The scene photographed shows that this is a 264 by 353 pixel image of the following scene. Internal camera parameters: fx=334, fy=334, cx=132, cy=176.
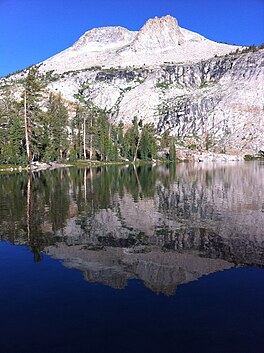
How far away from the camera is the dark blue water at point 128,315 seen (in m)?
9.56

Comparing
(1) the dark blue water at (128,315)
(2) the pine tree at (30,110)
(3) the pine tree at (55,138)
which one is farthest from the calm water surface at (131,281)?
(3) the pine tree at (55,138)

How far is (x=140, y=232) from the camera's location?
886 inches

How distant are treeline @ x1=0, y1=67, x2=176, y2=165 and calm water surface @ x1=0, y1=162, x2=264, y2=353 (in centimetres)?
5846

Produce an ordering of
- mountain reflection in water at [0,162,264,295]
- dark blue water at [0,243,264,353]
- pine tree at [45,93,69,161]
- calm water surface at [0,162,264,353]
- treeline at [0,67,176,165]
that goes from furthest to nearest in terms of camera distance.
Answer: pine tree at [45,93,69,161] < treeline at [0,67,176,165] < mountain reflection in water at [0,162,264,295] < calm water surface at [0,162,264,353] < dark blue water at [0,243,264,353]

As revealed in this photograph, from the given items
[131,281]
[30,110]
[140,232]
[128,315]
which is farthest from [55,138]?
[128,315]

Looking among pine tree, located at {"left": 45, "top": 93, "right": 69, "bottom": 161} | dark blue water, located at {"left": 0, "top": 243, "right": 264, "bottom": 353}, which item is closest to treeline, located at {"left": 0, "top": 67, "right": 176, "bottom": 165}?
pine tree, located at {"left": 45, "top": 93, "right": 69, "bottom": 161}

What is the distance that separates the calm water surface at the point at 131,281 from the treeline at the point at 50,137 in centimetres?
5846

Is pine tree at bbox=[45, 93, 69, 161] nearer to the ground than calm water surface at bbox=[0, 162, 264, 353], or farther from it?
farther from it

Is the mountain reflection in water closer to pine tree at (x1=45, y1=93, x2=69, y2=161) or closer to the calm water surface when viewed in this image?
the calm water surface

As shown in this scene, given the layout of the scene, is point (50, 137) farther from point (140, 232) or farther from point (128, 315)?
point (128, 315)

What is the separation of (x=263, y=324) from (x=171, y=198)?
2697 cm

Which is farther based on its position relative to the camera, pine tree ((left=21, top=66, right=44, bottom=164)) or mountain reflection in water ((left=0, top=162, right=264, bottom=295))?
pine tree ((left=21, top=66, right=44, bottom=164))

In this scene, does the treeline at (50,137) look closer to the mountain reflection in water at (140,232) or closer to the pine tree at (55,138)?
the pine tree at (55,138)

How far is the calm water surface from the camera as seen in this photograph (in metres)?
9.91
